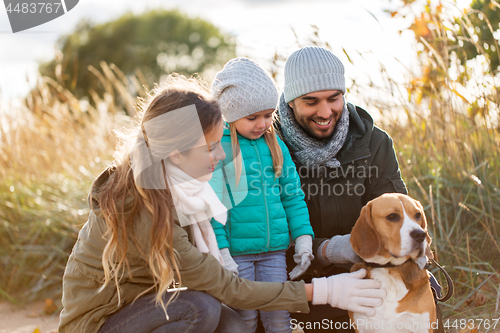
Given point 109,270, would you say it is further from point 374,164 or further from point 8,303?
point 8,303

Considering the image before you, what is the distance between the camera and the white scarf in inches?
93.1

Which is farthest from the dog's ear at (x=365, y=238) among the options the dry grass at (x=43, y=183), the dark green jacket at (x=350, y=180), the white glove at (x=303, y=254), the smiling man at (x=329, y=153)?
the dry grass at (x=43, y=183)

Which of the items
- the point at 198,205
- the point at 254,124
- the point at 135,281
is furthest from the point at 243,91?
the point at 135,281

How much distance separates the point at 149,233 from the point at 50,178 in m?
3.64

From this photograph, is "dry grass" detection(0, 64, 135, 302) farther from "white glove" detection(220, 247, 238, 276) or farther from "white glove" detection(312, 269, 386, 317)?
"white glove" detection(312, 269, 386, 317)

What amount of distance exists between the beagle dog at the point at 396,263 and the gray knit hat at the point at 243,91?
921mm

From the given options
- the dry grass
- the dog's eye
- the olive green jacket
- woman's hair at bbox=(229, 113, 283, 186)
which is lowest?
the dry grass

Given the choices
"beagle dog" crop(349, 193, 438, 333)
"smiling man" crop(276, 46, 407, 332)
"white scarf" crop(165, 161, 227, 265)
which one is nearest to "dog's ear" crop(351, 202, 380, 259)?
"beagle dog" crop(349, 193, 438, 333)

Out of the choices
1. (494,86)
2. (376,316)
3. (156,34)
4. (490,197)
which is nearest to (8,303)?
(376,316)

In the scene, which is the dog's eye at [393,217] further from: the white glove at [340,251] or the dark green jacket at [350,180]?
the dark green jacket at [350,180]

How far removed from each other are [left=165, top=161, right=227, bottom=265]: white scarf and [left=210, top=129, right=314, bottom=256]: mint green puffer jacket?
0.15m

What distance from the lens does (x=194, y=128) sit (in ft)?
7.58

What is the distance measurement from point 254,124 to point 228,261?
2.81ft

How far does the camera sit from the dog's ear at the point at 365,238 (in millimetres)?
2414
